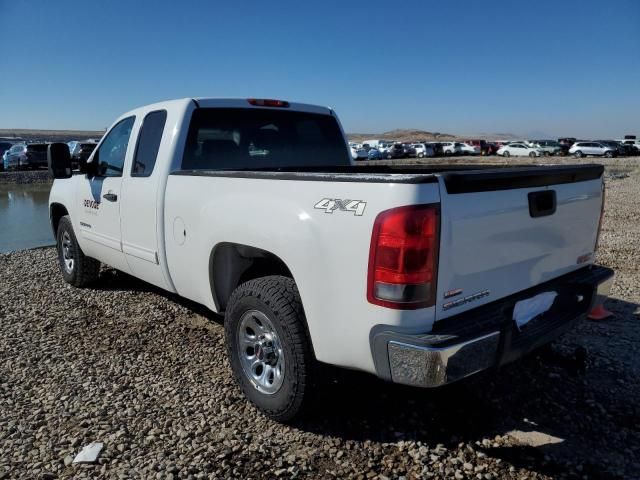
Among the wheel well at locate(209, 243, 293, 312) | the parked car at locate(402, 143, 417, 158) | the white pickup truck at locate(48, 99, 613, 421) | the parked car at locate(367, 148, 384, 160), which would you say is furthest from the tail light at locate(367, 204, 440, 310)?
the parked car at locate(402, 143, 417, 158)

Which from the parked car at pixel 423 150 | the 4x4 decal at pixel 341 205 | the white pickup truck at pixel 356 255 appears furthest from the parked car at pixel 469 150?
the 4x4 decal at pixel 341 205

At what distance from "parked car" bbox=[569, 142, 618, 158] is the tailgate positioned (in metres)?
46.0

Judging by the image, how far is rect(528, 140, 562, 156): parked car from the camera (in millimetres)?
47216

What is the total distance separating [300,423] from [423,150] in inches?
1966

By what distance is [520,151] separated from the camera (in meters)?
47.9

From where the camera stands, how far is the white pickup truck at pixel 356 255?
2252 mm

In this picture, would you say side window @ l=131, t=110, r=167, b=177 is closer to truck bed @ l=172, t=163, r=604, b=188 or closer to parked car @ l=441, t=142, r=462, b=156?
truck bed @ l=172, t=163, r=604, b=188

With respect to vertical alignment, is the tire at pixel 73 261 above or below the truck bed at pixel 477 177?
below

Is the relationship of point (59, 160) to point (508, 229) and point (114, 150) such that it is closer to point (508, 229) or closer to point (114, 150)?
point (114, 150)

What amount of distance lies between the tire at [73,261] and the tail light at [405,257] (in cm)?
436

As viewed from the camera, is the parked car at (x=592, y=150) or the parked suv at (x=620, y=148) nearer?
the parked car at (x=592, y=150)

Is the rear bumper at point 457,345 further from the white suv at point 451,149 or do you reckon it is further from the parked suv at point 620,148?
the white suv at point 451,149

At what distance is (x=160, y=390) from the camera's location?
137 inches

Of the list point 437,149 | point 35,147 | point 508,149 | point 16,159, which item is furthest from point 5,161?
point 508,149
